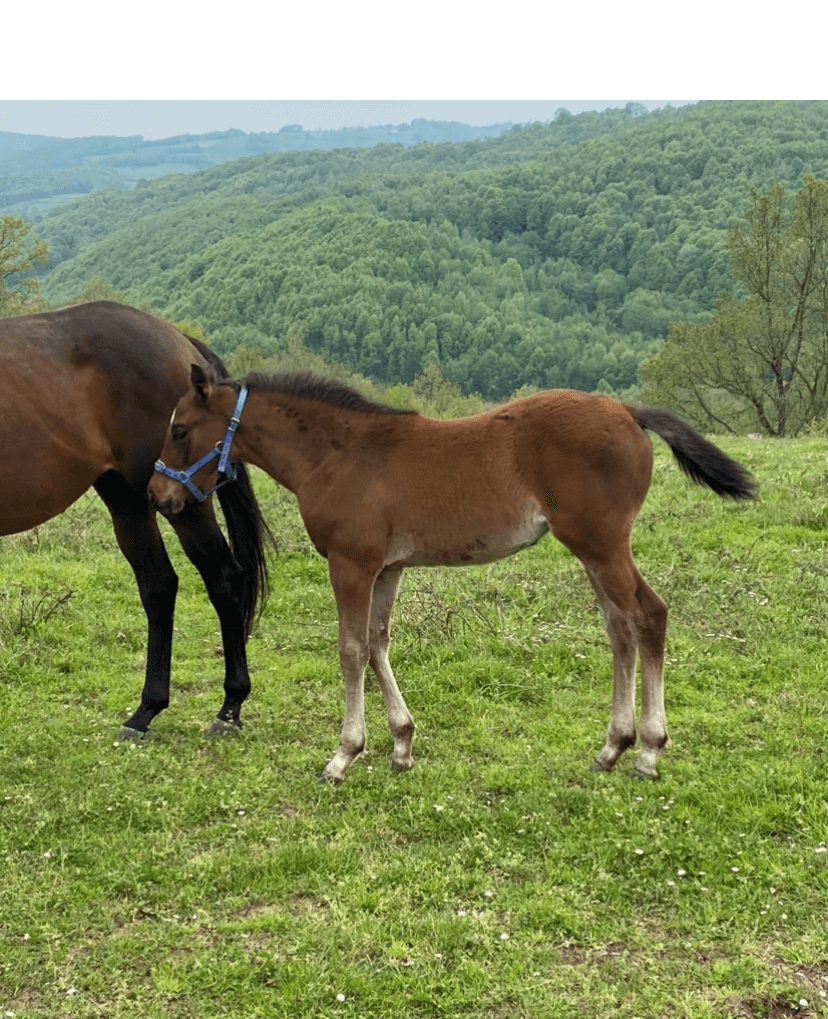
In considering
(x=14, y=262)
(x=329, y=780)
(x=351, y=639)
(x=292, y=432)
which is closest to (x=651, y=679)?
(x=351, y=639)

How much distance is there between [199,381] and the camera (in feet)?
16.2

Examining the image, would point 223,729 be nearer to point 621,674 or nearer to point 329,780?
point 329,780

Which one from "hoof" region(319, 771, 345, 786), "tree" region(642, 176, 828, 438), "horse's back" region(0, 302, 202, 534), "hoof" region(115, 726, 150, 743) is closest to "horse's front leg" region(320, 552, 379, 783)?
"hoof" region(319, 771, 345, 786)

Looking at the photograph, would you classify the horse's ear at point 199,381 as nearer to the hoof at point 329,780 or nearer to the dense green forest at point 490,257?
the hoof at point 329,780

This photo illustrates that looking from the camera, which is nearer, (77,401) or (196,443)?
(196,443)

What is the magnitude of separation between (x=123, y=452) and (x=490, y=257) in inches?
4200

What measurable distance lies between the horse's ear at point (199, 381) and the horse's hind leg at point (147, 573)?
1.09 meters

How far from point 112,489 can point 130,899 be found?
2.64 meters

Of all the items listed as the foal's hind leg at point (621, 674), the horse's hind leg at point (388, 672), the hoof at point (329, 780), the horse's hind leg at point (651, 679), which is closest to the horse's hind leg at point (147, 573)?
the hoof at point (329, 780)

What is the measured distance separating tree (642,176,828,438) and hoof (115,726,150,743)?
28.3 metres

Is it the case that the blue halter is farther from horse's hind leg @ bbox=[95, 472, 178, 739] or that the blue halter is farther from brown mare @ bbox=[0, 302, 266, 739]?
horse's hind leg @ bbox=[95, 472, 178, 739]

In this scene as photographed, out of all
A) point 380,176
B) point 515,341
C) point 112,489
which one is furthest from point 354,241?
point 112,489

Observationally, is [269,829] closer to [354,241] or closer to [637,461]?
[637,461]

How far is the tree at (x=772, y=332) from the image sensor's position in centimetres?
3138
